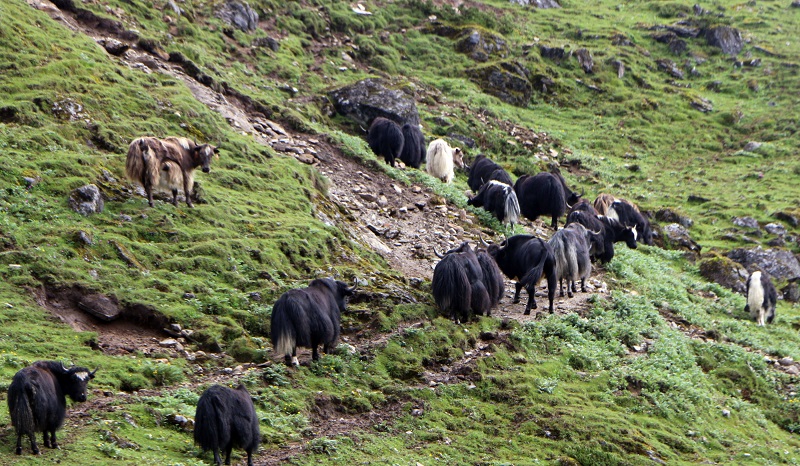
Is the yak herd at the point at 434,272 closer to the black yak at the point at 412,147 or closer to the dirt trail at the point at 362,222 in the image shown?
the black yak at the point at 412,147

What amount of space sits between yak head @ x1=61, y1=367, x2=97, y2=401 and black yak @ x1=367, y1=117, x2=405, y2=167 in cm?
1687

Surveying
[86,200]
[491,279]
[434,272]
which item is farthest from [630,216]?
[86,200]

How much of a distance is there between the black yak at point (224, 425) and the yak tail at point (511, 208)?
42.7 ft

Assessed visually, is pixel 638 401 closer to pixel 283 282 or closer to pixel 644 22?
pixel 283 282

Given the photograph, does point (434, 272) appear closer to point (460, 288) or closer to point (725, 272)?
point (460, 288)

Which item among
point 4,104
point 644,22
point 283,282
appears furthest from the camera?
point 644,22

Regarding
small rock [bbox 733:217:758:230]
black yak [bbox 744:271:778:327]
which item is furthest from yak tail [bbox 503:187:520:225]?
small rock [bbox 733:217:758:230]

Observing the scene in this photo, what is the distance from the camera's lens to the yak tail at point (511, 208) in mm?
21688

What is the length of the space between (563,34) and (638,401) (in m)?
35.3

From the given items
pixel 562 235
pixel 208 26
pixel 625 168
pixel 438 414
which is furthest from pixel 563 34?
pixel 438 414

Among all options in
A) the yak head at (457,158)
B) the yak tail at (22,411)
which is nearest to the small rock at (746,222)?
the yak head at (457,158)

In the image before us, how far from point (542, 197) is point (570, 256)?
5.42 meters

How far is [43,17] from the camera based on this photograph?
2238 centimetres

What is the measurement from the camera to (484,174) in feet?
84.7
